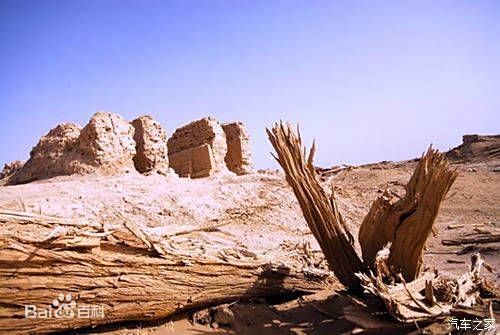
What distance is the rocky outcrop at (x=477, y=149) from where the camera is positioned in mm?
16953

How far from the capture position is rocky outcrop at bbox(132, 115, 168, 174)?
9750 mm

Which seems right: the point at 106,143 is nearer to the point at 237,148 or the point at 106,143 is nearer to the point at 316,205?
the point at 316,205

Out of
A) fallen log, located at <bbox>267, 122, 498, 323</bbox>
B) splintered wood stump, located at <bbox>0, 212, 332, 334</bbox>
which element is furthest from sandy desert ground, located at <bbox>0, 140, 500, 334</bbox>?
fallen log, located at <bbox>267, 122, 498, 323</bbox>

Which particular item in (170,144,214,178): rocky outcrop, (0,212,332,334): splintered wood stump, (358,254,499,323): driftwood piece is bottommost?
(358,254,499,323): driftwood piece

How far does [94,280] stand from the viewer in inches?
109

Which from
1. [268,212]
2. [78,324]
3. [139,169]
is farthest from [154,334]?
[139,169]

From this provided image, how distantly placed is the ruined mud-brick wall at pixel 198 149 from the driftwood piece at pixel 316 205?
7.68 m

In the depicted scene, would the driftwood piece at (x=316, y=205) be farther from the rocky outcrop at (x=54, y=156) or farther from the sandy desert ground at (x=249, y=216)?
the rocky outcrop at (x=54, y=156)

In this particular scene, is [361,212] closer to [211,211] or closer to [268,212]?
[268,212]

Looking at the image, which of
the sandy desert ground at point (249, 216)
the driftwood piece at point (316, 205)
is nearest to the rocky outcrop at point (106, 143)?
the sandy desert ground at point (249, 216)

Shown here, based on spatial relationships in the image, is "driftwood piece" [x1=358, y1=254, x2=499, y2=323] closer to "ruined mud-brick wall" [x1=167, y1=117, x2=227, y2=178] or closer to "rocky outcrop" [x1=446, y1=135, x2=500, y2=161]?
"ruined mud-brick wall" [x1=167, y1=117, x2=227, y2=178]

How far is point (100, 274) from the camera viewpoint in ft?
9.21

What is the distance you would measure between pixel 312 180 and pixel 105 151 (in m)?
6.04

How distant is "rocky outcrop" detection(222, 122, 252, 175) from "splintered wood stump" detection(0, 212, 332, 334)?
10.4 m
